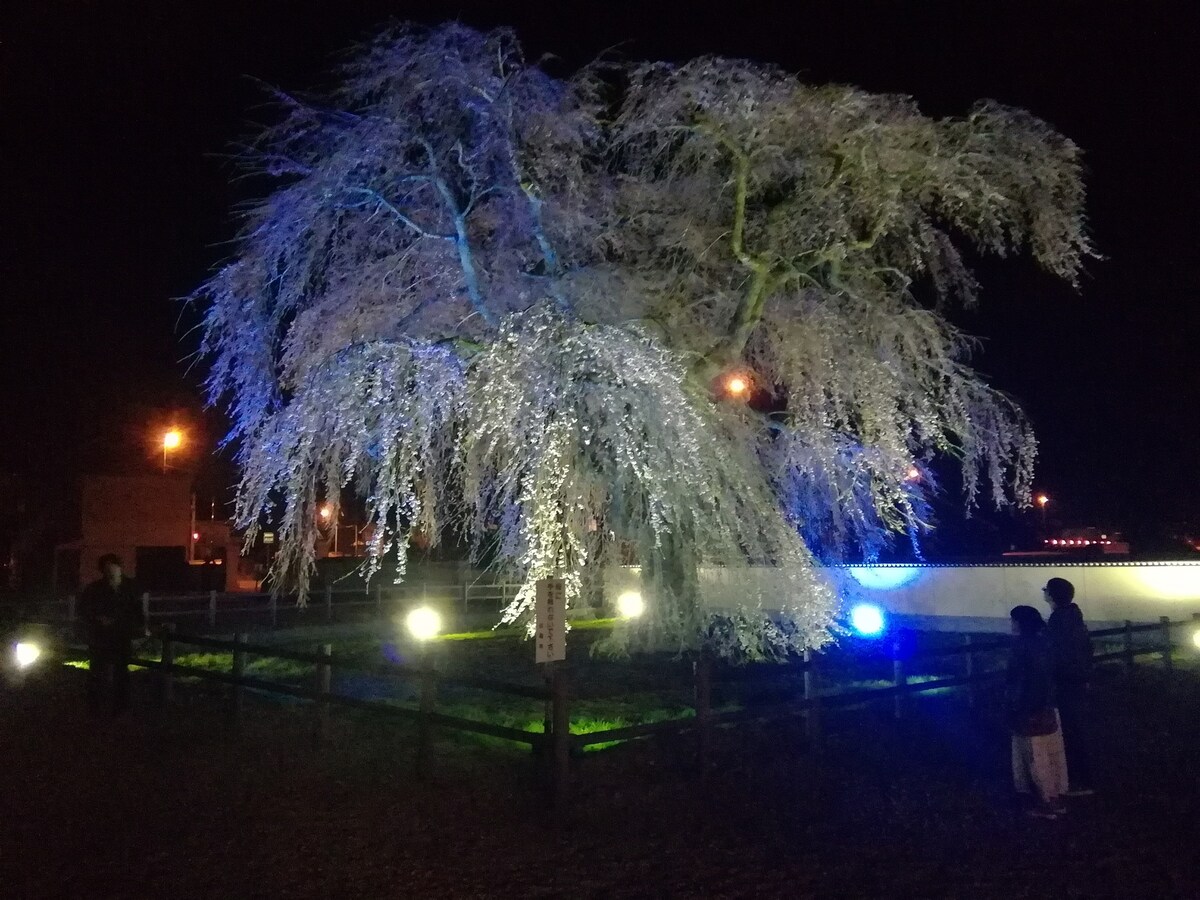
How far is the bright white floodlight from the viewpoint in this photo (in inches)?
455

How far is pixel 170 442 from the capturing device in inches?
1214

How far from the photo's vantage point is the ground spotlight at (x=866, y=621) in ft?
45.8

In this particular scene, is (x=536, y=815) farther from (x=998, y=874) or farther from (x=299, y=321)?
(x=299, y=321)

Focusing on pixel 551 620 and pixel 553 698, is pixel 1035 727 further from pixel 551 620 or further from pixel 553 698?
pixel 551 620

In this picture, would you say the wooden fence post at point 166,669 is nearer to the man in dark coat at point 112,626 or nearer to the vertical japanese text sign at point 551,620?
the man in dark coat at point 112,626

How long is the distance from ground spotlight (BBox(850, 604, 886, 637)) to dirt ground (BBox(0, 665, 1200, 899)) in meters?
4.90

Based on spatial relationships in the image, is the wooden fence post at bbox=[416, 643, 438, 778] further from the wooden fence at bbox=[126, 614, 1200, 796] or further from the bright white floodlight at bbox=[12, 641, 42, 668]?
the bright white floodlight at bbox=[12, 641, 42, 668]

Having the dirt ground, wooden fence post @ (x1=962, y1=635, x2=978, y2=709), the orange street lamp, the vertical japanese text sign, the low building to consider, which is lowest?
the dirt ground

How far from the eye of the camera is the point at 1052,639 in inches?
265

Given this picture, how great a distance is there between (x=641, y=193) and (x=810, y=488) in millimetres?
4600

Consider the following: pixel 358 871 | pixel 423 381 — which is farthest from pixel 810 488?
pixel 358 871

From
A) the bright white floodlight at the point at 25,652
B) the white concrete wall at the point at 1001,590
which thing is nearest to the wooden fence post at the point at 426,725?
the white concrete wall at the point at 1001,590

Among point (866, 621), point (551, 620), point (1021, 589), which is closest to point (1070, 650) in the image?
point (551, 620)

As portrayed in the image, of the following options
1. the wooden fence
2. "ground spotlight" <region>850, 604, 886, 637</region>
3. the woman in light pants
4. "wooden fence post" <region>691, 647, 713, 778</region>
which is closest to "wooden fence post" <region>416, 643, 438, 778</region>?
the wooden fence
